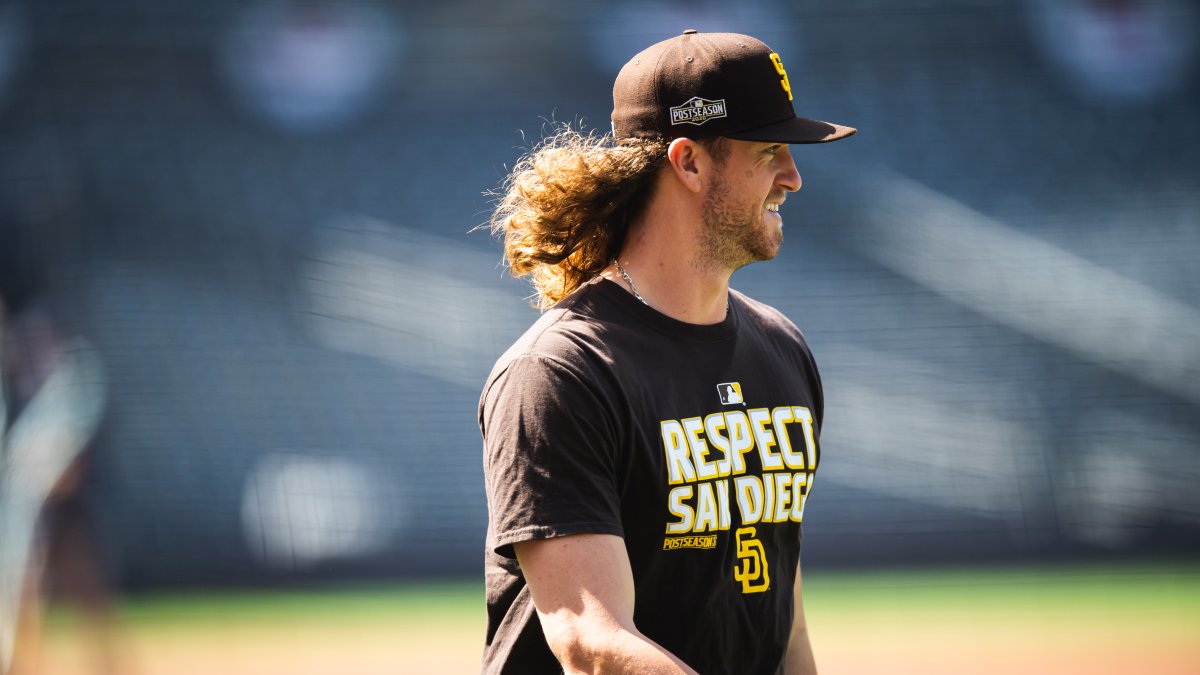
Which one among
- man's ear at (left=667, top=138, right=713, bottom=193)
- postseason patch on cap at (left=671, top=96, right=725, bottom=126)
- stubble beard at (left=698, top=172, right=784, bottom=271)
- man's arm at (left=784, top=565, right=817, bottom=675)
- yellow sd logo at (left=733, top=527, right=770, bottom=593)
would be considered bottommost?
man's arm at (left=784, top=565, right=817, bottom=675)

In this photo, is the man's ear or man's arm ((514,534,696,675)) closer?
man's arm ((514,534,696,675))

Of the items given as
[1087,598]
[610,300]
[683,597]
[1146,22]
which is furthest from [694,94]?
[1146,22]

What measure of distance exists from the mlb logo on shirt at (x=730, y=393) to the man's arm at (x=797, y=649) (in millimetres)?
424

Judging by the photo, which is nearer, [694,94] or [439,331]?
[694,94]

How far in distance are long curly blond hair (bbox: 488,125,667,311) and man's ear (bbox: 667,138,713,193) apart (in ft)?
0.15

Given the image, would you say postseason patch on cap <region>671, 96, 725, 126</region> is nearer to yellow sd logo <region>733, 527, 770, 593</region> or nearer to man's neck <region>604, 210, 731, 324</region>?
man's neck <region>604, 210, 731, 324</region>

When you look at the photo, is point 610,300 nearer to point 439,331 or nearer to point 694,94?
point 694,94

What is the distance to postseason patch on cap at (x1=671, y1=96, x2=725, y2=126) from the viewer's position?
90.7 inches

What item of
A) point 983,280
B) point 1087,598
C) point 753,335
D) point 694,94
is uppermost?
point 694,94

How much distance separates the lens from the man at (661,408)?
6.58ft

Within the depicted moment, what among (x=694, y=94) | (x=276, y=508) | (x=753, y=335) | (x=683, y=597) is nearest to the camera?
(x=683, y=597)

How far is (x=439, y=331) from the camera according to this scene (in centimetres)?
766

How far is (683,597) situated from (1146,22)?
6975 mm

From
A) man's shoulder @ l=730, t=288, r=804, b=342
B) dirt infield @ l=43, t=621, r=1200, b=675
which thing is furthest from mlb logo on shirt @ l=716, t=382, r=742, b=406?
dirt infield @ l=43, t=621, r=1200, b=675
